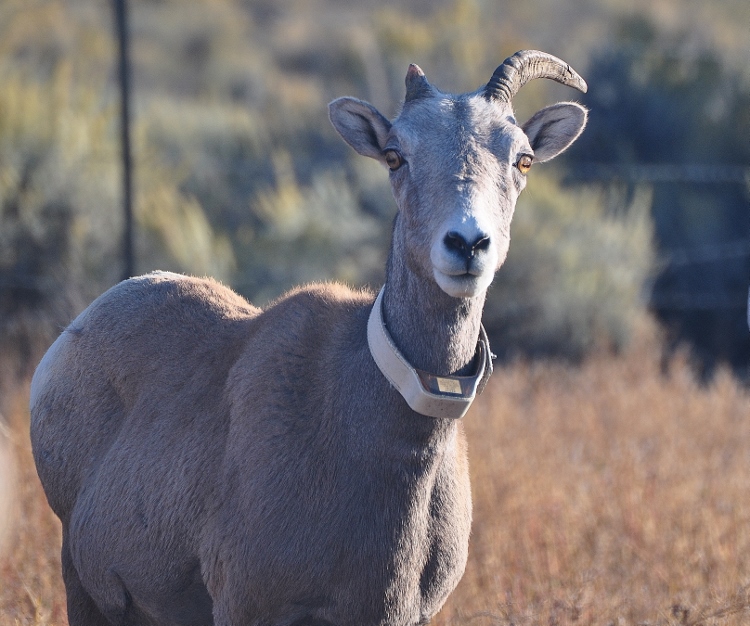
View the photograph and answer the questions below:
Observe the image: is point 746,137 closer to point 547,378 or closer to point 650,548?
point 547,378

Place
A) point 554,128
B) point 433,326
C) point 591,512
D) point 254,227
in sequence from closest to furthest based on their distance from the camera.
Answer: point 433,326
point 554,128
point 591,512
point 254,227

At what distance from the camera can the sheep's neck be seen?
3598 mm

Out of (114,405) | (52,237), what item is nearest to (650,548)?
(114,405)

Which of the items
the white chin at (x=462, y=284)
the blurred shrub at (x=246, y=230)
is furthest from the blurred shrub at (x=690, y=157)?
the white chin at (x=462, y=284)

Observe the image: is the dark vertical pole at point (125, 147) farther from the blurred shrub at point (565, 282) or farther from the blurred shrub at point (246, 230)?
the blurred shrub at point (565, 282)

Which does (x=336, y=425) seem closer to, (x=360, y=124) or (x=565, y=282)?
(x=360, y=124)

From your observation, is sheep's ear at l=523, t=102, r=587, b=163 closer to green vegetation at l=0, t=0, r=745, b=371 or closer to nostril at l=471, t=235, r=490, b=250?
nostril at l=471, t=235, r=490, b=250

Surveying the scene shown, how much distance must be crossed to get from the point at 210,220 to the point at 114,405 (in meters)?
10.2

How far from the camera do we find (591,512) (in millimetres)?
6730

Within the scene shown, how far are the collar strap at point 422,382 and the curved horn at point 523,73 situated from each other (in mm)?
994

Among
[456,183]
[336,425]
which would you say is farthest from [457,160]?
[336,425]

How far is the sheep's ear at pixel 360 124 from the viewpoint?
3.99 metres

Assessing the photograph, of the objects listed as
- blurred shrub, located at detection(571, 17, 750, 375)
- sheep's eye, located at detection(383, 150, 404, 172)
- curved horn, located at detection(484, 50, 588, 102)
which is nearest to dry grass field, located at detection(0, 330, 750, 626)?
sheep's eye, located at detection(383, 150, 404, 172)

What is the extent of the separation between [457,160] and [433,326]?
59 centimetres
